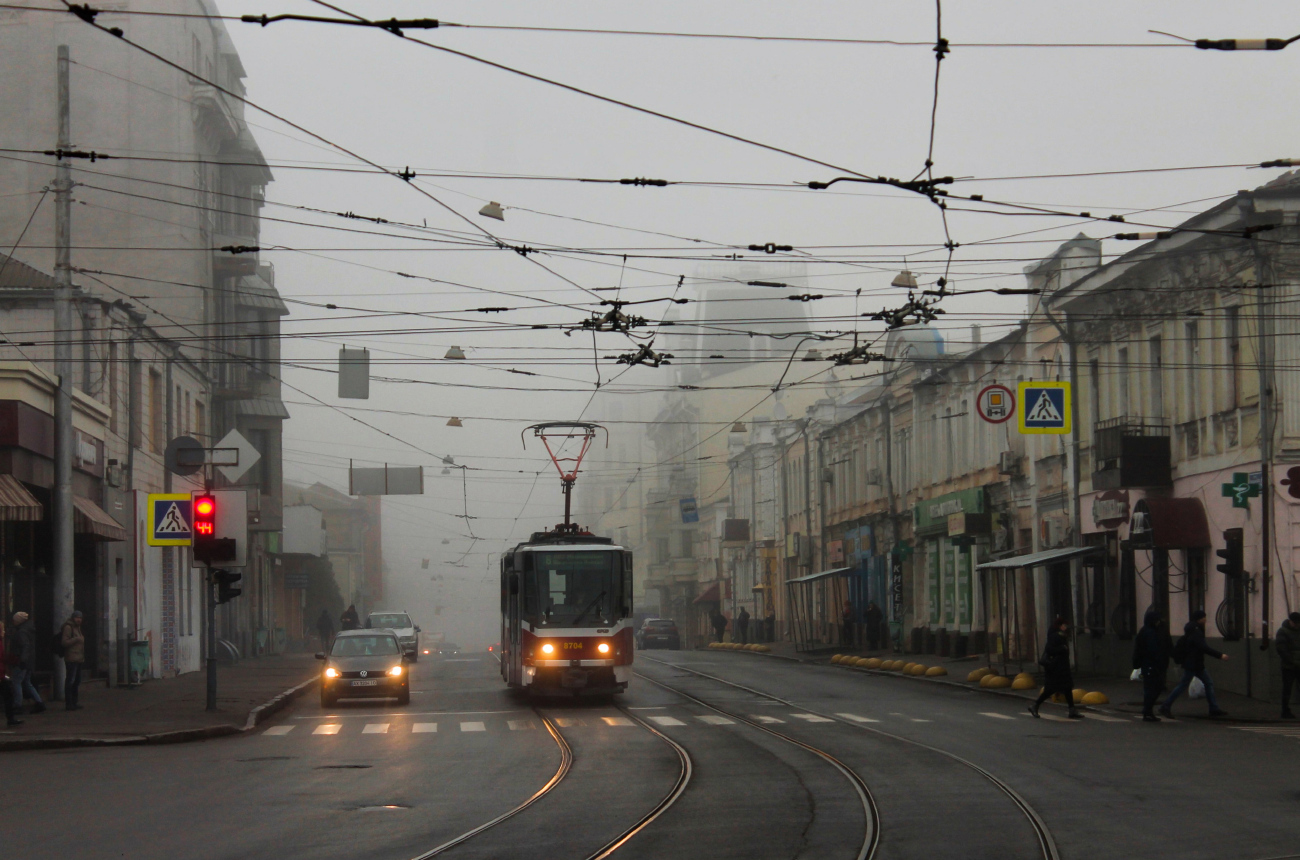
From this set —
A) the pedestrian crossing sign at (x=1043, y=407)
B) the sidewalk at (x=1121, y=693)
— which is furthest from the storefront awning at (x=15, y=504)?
the pedestrian crossing sign at (x=1043, y=407)

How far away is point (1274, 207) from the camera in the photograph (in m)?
26.9

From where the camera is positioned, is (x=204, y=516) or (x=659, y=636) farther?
(x=659, y=636)

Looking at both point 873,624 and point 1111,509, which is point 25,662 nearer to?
point 1111,509

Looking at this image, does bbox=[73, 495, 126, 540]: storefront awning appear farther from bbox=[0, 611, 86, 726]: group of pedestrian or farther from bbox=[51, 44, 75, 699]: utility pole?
bbox=[0, 611, 86, 726]: group of pedestrian

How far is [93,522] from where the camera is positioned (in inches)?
1203

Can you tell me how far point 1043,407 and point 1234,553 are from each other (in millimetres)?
5392

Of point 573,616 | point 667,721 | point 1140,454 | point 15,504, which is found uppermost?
point 1140,454

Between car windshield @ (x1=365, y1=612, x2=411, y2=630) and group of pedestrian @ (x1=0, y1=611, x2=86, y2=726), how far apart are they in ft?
91.6

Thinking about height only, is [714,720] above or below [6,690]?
below

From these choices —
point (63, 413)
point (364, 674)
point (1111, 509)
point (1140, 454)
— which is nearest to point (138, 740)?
point (63, 413)

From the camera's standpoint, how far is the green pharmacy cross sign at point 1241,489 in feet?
88.2

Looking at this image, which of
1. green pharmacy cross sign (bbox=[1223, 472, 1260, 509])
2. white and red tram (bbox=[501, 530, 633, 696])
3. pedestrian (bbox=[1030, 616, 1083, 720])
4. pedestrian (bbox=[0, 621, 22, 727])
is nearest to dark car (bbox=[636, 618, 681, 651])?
white and red tram (bbox=[501, 530, 633, 696])

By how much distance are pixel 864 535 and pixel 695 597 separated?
38267mm

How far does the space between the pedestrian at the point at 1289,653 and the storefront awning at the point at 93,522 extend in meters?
20.4
